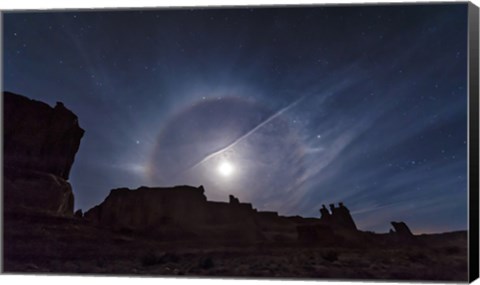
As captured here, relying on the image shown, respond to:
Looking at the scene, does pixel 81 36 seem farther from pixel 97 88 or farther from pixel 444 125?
pixel 444 125

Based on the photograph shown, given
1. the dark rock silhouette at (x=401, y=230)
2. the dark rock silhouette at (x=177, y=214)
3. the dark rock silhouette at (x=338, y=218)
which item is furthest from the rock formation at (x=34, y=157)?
the dark rock silhouette at (x=401, y=230)

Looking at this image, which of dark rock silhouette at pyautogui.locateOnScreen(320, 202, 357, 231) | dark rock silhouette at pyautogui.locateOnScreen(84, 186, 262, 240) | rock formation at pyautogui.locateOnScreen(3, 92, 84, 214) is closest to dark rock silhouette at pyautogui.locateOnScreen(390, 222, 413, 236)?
dark rock silhouette at pyautogui.locateOnScreen(320, 202, 357, 231)

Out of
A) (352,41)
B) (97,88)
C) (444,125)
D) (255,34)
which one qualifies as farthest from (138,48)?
(444,125)

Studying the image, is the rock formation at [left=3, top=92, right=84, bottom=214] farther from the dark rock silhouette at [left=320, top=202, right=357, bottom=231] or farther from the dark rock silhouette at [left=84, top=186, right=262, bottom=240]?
the dark rock silhouette at [left=320, top=202, right=357, bottom=231]

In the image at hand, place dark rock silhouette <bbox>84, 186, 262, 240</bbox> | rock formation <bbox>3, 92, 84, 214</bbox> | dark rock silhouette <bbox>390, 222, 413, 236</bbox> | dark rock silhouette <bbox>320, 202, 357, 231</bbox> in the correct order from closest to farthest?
dark rock silhouette <bbox>390, 222, 413, 236</bbox> < dark rock silhouette <bbox>320, 202, 357, 231</bbox> < dark rock silhouette <bbox>84, 186, 262, 240</bbox> < rock formation <bbox>3, 92, 84, 214</bbox>

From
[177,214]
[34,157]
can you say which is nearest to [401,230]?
[177,214]

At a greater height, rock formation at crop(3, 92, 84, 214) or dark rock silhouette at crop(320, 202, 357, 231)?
rock formation at crop(3, 92, 84, 214)

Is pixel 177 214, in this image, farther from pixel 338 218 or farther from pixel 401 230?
pixel 401 230

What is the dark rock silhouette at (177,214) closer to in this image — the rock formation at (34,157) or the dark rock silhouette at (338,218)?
the rock formation at (34,157)

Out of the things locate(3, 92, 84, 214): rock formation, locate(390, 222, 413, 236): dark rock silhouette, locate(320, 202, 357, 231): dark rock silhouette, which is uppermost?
locate(3, 92, 84, 214): rock formation
